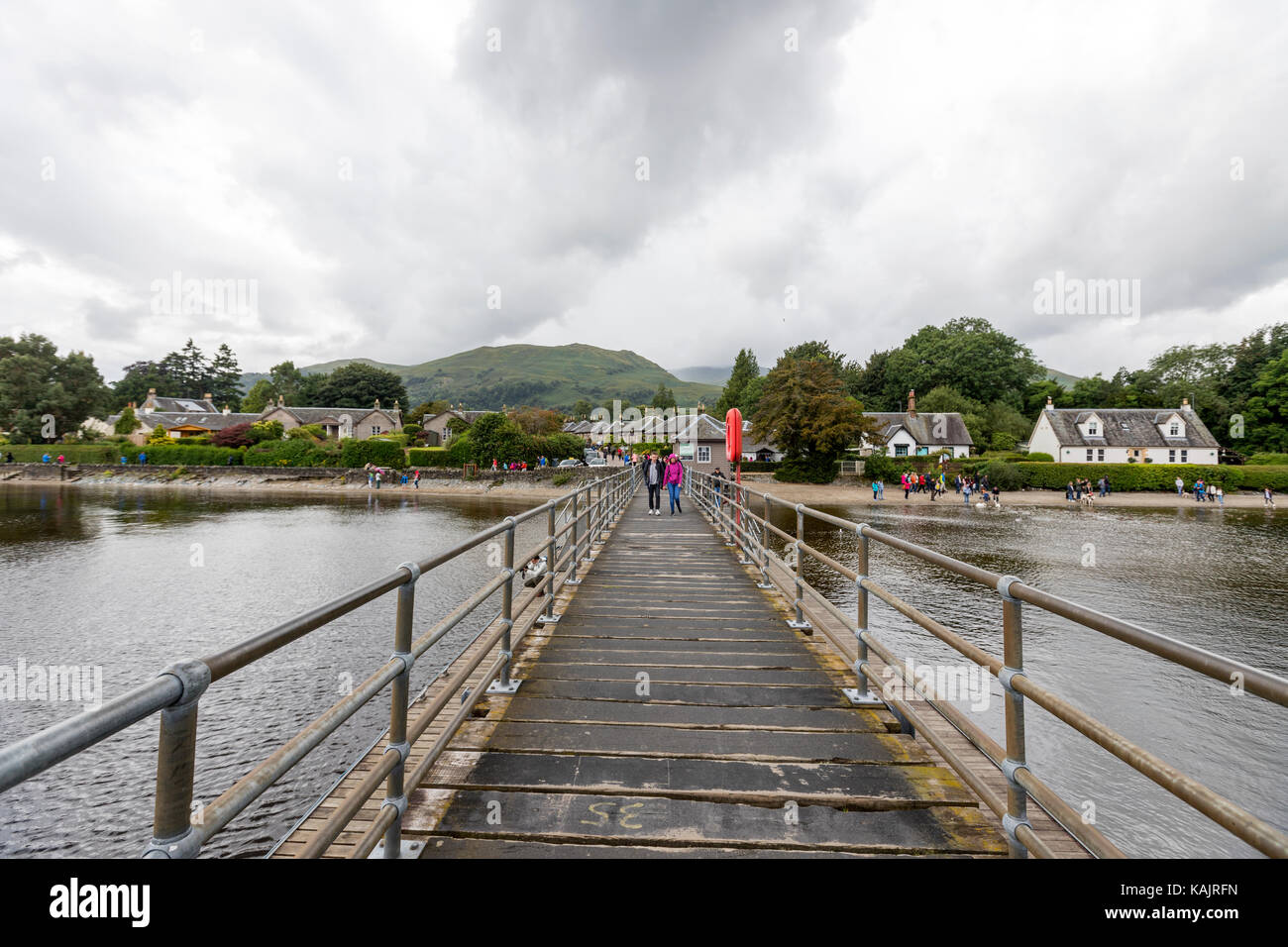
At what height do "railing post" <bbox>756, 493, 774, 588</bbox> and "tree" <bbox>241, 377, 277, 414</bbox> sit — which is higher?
"tree" <bbox>241, 377, 277, 414</bbox>

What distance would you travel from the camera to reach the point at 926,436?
62.4 metres

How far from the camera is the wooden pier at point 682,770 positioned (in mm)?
2625

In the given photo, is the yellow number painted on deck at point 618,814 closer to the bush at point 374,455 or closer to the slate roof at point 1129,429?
the bush at point 374,455

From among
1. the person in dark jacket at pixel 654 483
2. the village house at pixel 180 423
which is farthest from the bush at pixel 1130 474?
the village house at pixel 180 423

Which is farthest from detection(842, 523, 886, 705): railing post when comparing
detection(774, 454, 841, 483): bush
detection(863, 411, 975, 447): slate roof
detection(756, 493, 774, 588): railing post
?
detection(863, 411, 975, 447): slate roof

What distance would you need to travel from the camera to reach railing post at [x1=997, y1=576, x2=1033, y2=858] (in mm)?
2281

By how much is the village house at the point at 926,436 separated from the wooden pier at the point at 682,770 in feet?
197

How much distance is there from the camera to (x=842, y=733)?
3.55 metres

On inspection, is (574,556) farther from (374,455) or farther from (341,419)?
(341,419)

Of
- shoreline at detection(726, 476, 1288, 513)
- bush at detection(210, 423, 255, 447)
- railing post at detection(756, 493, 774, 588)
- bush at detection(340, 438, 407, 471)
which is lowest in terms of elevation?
→ shoreline at detection(726, 476, 1288, 513)

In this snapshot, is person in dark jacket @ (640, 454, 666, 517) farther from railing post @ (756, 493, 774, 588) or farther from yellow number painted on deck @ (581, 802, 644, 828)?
yellow number painted on deck @ (581, 802, 644, 828)

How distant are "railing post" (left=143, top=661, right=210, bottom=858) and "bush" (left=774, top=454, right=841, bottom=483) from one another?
48532mm

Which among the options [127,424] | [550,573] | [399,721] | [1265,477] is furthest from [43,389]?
[1265,477]
